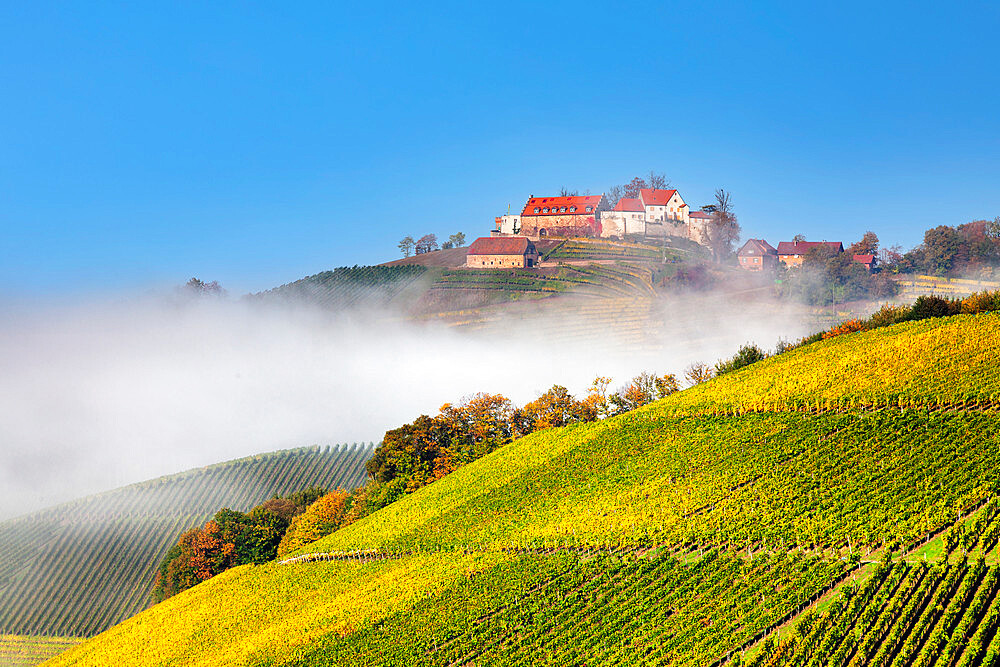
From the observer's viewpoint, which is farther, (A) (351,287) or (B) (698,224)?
(A) (351,287)

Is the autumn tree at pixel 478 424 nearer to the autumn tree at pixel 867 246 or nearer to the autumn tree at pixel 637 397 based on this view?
the autumn tree at pixel 637 397

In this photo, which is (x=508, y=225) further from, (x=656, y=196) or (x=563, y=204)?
(x=656, y=196)

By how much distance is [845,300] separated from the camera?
417 feet

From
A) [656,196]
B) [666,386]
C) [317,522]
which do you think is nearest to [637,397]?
[666,386]

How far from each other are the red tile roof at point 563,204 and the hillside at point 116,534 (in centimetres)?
6798

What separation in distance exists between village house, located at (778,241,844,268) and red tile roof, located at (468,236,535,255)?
151ft

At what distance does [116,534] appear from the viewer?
276 ft

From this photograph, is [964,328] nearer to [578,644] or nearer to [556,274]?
[578,644]

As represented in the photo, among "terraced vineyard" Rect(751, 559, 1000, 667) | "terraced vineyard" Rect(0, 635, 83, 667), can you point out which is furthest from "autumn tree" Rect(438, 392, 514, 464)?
"terraced vineyard" Rect(751, 559, 1000, 667)

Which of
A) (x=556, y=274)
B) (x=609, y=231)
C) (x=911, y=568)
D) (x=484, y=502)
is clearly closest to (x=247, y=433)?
(x=556, y=274)

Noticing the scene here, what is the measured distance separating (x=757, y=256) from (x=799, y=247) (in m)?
8.28

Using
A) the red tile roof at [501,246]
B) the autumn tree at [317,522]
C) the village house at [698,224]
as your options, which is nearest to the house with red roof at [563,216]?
the red tile roof at [501,246]

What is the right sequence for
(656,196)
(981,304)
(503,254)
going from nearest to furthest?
(981,304) < (503,254) < (656,196)

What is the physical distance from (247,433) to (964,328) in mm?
115536
